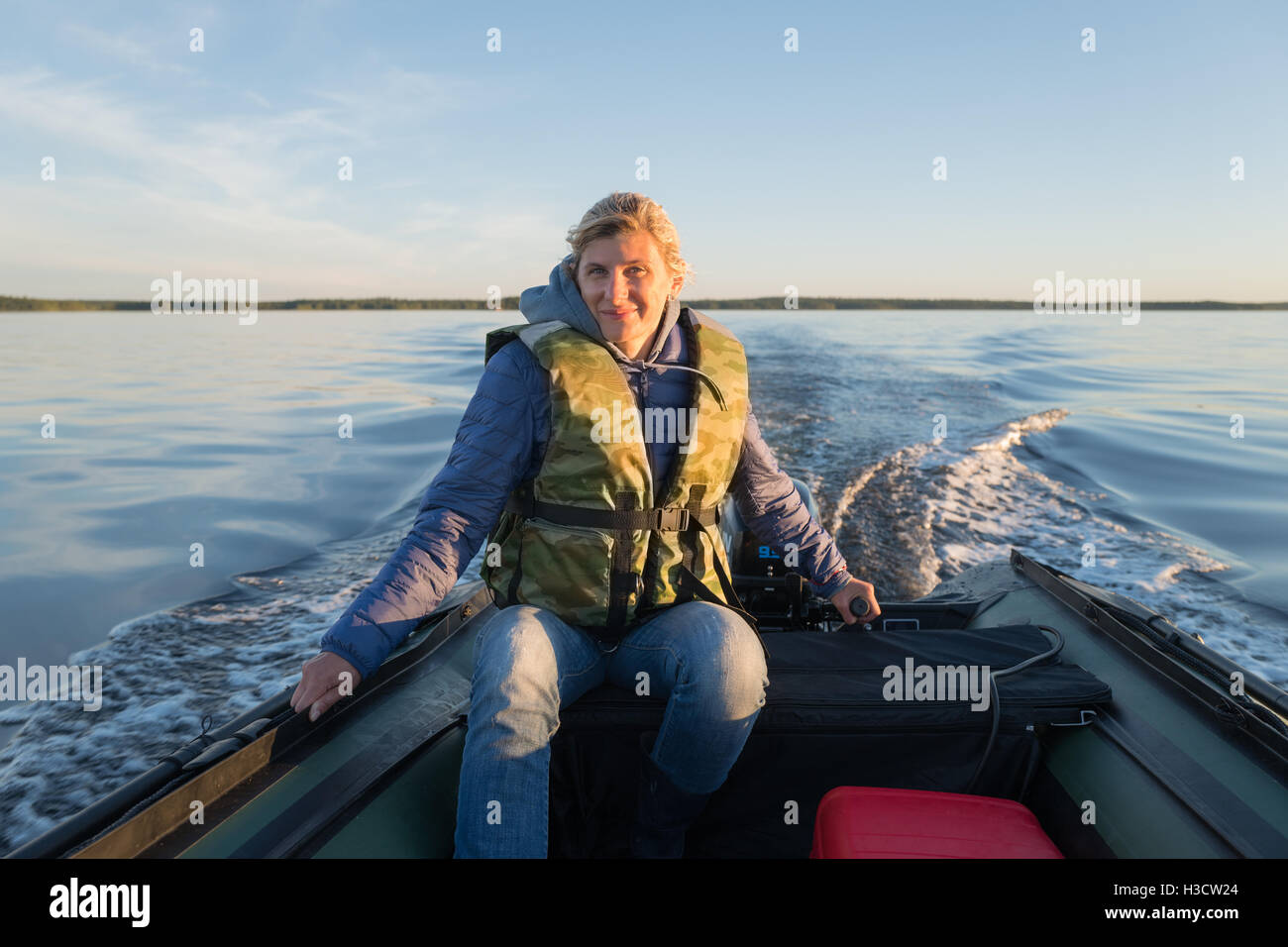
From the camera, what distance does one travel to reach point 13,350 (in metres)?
19.3

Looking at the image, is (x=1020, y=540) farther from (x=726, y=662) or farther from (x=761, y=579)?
(x=726, y=662)

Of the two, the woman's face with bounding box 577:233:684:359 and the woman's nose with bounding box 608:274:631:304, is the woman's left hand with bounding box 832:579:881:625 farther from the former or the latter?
the woman's nose with bounding box 608:274:631:304

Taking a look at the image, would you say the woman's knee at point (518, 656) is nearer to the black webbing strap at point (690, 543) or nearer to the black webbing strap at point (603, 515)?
the black webbing strap at point (603, 515)

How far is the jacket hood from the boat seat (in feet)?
3.48

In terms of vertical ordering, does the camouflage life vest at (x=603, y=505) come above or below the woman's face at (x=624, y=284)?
below

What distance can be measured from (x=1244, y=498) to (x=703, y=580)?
6.66 metres

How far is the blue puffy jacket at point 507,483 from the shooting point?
1.32 meters

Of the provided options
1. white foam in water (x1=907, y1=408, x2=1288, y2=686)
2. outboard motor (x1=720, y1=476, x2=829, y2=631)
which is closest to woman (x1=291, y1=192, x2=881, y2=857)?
outboard motor (x1=720, y1=476, x2=829, y2=631)

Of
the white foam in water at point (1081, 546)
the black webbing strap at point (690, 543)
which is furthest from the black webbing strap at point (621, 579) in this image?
the white foam in water at point (1081, 546)

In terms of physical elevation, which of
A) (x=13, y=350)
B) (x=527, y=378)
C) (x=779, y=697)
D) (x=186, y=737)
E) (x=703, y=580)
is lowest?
(x=186, y=737)

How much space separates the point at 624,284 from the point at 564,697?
0.92 m
